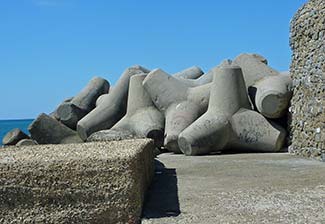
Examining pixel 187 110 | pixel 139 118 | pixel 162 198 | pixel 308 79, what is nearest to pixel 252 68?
pixel 187 110

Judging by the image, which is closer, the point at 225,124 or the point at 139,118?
the point at 225,124

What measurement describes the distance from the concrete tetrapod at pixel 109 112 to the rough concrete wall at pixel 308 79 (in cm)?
424

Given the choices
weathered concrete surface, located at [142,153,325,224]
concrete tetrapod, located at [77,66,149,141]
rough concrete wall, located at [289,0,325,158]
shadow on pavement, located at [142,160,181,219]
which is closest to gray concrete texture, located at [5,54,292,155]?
concrete tetrapod, located at [77,66,149,141]

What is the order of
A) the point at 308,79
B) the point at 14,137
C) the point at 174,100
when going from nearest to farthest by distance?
the point at 308,79 → the point at 174,100 → the point at 14,137

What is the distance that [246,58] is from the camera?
980cm

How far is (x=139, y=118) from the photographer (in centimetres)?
999

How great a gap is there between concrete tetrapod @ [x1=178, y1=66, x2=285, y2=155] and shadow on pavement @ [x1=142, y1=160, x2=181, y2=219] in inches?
93.9

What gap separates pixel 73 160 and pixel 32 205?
0.43m

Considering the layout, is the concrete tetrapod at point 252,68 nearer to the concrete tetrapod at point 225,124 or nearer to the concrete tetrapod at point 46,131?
the concrete tetrapod at point 225,124

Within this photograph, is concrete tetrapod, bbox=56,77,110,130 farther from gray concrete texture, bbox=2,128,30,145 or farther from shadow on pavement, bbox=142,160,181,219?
shadow on pavement, bbox=142,160,181,219

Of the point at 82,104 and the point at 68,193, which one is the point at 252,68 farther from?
the point at 68,193

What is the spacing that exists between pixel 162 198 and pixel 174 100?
564cm

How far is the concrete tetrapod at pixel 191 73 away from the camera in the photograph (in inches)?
478

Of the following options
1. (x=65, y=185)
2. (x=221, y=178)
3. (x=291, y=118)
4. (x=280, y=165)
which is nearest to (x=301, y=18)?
(x=291, y=118)
